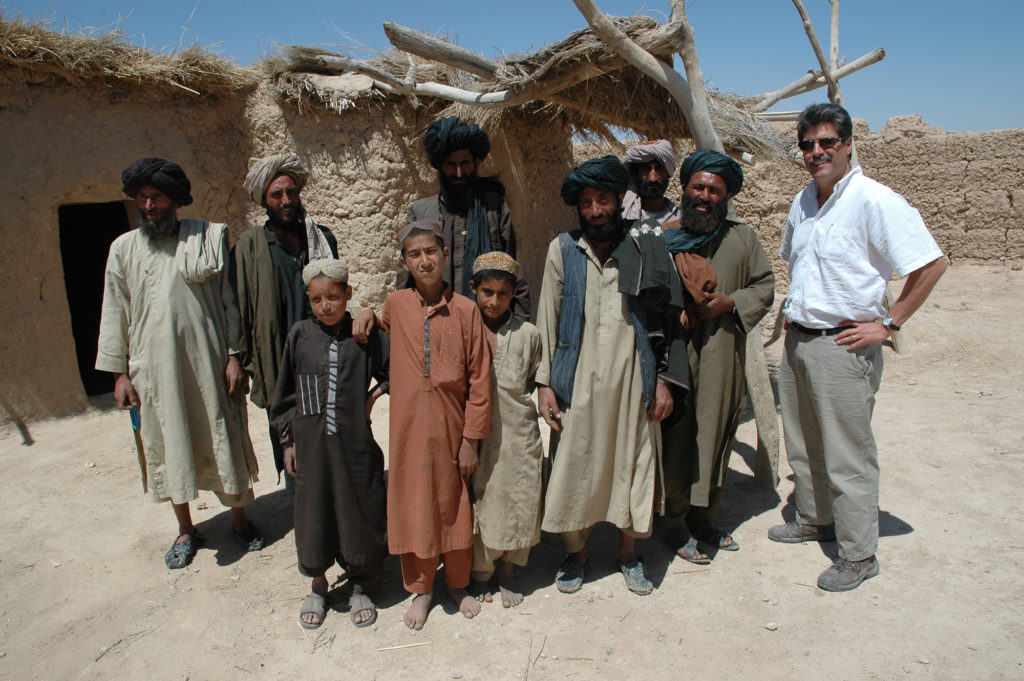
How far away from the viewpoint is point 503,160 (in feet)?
20.9

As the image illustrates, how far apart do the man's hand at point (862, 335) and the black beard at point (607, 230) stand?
3.28 ft

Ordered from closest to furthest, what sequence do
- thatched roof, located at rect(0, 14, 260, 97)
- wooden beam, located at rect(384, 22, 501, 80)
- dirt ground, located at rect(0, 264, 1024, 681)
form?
dirt ground, located at rect(0, 264, 1024, 681) → wooden beam, located at rect(384, 22, 501, 80) → thatched roof, located at rect(0, 14, 260, 97)

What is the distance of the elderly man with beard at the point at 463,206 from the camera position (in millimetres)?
3154

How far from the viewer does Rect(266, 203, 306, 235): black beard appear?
10.0 feet

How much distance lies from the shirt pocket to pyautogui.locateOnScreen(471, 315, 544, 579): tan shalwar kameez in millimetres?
663

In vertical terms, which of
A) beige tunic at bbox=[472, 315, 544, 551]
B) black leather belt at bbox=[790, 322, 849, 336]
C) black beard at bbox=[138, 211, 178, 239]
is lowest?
beige tunic at bbox=[472, 315, 544, 551]

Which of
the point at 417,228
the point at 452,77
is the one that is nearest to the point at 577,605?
the point at 417,228

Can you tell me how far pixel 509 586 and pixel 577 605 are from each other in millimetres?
292

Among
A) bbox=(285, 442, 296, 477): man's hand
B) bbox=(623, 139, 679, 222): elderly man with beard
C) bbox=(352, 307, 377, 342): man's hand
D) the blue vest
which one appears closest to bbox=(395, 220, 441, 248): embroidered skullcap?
bbox=(352, 307, 377, 342): man's hand

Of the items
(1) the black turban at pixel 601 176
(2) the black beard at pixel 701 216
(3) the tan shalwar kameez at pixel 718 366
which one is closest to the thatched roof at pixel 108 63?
(1) the black turban at pixel 601 176

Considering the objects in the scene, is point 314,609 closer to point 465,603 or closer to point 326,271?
point 465,603

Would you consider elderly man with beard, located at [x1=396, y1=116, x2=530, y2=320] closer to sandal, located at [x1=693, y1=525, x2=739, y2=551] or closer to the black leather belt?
the black leather belt

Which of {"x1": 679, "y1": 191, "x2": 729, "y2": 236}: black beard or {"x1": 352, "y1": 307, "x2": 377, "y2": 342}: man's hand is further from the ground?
{"x1": 679, "y1": 191, "x2": 729, "y2": 236}: black beard

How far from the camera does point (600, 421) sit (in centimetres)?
266
